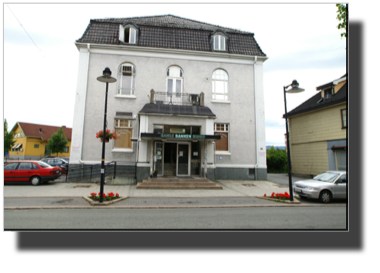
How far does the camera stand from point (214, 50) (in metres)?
18.1

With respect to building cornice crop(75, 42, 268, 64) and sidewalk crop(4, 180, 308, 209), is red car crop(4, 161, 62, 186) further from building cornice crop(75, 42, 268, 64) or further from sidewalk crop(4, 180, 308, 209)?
building cornice crop(75, 42, 268, 64)

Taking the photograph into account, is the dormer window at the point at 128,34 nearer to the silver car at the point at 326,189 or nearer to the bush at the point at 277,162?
the silver car at the point at 326,189

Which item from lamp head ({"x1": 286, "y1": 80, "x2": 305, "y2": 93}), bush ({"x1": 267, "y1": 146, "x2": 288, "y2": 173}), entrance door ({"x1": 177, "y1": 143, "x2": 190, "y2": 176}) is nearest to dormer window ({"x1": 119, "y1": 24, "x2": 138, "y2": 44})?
entrance door ({"x1": 177, "y1": 143, "x2": 190, "y2": 176})

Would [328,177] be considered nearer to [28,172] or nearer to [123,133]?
[123,133]

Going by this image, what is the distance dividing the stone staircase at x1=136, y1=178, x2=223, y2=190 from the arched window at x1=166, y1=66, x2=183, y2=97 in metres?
7.19

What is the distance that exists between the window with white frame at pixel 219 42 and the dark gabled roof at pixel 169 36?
42cm

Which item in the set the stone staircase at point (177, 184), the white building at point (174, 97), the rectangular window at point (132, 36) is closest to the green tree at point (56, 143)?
the white building at point (174, 97)

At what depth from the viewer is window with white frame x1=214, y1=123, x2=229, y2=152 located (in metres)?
17.6

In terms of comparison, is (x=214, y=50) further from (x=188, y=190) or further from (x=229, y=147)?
(x=188, y=190)

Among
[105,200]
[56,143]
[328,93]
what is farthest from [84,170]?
[56,143]

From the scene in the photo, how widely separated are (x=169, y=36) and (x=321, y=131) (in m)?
15.8

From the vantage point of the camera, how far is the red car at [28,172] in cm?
1326

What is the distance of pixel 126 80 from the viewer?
17.2m

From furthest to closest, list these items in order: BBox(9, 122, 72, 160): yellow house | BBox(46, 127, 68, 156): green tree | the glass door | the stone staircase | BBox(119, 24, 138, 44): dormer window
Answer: BBox(9, 122, 72, 160): yellow house → BBox(46, 127, 68, 156): green tree → BBox(119, 24, 138, 44): dormer window → the glass door → the stone staircase
